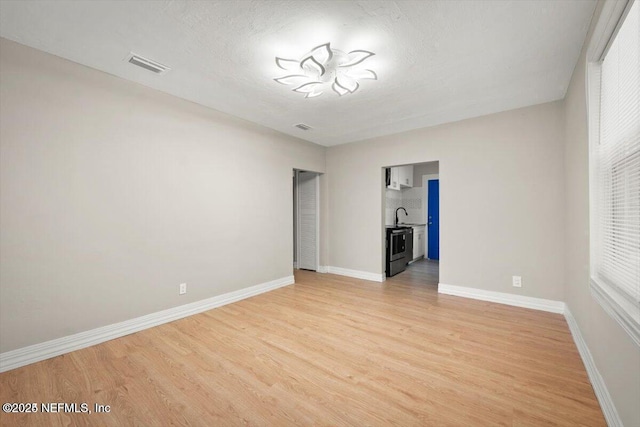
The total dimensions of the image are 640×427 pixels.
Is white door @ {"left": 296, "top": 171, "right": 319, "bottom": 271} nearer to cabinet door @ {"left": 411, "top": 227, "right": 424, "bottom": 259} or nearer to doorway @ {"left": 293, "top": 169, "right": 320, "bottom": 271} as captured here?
doorway @ {"left": 293, "top": 169, "right": 320, "bottom": 271}

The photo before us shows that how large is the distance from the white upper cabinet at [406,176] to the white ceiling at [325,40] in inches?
127

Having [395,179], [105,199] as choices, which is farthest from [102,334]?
[395,179]

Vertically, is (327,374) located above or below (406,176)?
below

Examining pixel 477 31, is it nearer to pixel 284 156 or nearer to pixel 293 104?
pixel 293 104

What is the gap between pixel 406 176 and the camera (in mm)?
6617

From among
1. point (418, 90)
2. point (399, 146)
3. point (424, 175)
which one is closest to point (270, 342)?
point (418, 90)

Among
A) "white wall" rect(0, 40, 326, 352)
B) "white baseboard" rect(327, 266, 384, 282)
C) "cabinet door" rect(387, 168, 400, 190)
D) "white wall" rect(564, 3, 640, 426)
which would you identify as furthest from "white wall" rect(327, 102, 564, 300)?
"white wall" rect(0, 40, 326, 352)

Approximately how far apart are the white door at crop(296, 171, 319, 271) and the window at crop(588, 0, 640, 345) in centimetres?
419

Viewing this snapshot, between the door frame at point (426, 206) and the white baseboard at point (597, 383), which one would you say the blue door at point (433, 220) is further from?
the white baseboard at point (597, 383)

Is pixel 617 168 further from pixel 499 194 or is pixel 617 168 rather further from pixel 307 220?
pixel 307 220

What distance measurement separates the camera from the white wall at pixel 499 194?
3.25 m

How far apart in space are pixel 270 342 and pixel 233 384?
63 cm

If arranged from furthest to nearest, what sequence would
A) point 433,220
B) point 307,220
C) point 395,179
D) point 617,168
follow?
point 433,220, point 395,179, point 307,220, point 617,168

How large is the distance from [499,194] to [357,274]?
268 cm
